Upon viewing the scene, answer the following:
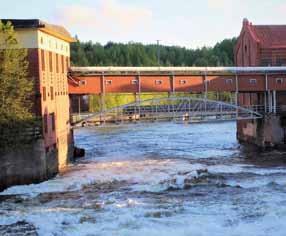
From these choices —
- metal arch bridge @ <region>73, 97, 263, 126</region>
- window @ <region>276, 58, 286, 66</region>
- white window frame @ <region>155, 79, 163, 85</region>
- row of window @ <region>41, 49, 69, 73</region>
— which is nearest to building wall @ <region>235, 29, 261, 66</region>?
window @ <region>276, 58, 286, 66</region>

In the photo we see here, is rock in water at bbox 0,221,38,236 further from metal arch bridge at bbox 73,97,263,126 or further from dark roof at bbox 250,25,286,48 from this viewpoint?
dark roof at bbox 250,25,286,48

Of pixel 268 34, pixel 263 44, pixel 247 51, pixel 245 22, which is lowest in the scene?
pixel 247 51

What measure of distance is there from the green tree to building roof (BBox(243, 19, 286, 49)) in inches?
912

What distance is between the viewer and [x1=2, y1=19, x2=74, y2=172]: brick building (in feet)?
92.7

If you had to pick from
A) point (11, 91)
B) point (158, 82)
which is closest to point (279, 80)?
point (158, 82)

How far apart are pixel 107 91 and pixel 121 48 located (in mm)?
97776

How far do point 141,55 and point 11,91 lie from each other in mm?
103372

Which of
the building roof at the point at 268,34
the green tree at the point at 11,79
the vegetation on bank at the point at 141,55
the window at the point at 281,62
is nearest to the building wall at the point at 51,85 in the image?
the green tree at the point at 11,79

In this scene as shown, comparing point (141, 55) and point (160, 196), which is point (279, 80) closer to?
point (160, 196)

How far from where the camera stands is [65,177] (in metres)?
29.0

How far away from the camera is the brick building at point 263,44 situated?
4394 centimetres

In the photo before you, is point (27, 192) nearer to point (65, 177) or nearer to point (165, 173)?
point (65, 177)

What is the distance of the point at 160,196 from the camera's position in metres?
23.5

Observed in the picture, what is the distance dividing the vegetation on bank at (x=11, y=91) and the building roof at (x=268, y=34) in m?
23.3
